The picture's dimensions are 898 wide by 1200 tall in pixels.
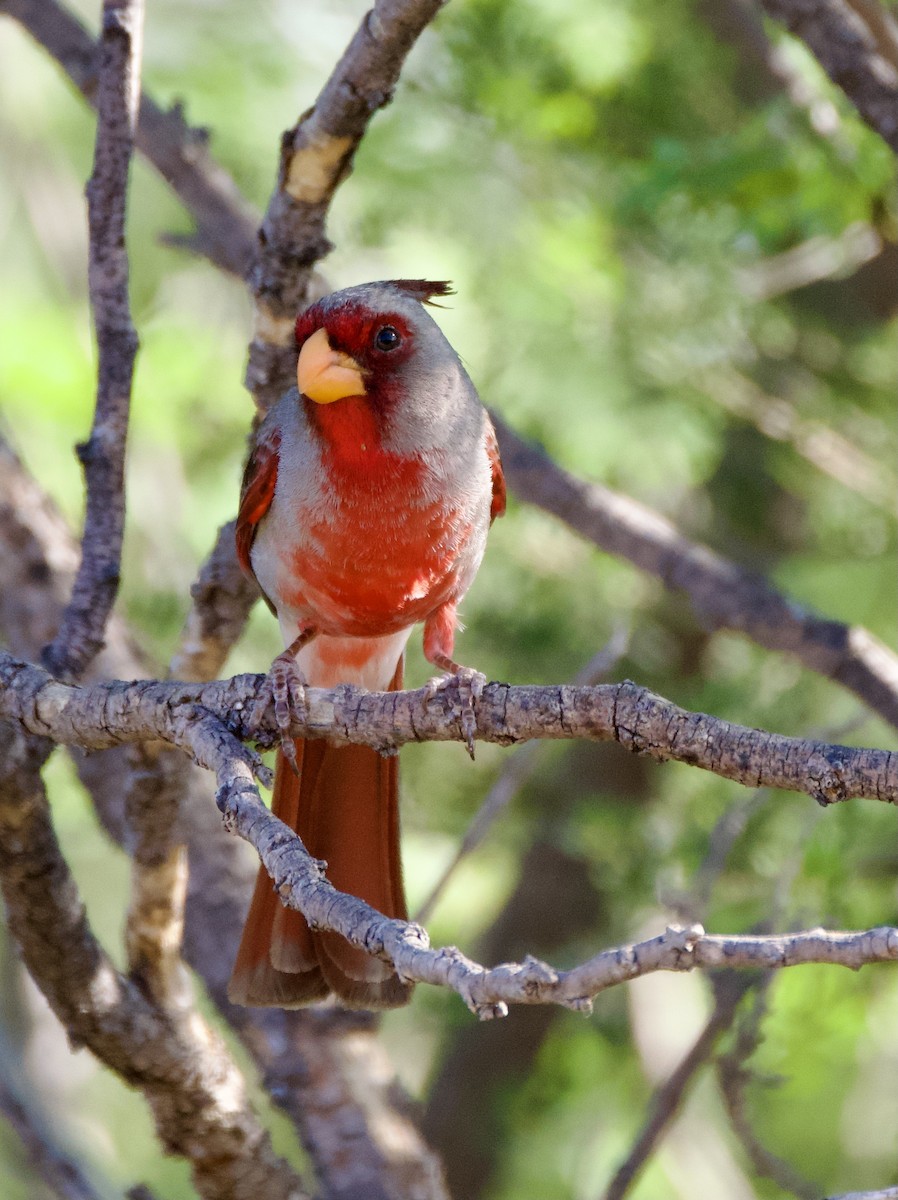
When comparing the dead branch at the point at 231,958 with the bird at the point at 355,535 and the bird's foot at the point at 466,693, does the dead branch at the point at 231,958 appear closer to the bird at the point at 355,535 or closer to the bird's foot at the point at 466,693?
the bird at the point at 355,535

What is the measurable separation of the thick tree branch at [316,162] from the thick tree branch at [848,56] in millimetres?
1195

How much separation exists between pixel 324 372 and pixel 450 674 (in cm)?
67

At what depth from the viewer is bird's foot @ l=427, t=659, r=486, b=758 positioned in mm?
2178

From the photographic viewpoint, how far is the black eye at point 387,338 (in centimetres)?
304

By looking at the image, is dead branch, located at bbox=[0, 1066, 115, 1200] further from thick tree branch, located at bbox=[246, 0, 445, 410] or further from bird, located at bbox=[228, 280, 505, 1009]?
thick tree branch, located at bbox=[246, 0, 445, 410]

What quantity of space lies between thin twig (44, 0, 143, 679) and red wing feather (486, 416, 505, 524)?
0.83 metres

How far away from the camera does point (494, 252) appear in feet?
16.9

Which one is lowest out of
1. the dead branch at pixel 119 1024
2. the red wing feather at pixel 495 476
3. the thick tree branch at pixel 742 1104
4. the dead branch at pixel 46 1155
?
the dead branch at pixel 46 1155

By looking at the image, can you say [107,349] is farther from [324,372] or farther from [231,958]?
[231,958]

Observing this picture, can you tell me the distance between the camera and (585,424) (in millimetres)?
4977

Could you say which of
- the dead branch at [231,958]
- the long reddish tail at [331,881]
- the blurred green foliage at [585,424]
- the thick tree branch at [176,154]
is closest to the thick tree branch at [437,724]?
the long reddish tail at [331,881]

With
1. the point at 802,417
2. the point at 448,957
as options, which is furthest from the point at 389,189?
the point at 448,957

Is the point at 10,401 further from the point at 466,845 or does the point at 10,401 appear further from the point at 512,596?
the point at 466,845

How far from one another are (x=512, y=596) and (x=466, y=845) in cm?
231
